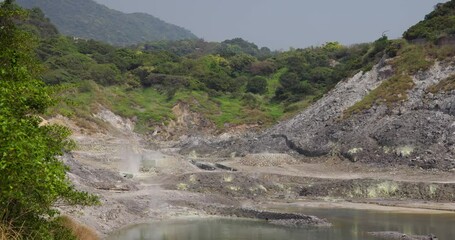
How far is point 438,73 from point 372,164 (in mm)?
19908

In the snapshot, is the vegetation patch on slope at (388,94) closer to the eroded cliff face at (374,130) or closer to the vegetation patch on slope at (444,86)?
the eroded cliff face at (374,130)

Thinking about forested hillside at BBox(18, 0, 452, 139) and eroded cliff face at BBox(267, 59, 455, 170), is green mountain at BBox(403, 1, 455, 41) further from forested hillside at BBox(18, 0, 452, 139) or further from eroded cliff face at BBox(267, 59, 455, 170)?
eroded cliff face at BBox(267, 59, 455, 170)

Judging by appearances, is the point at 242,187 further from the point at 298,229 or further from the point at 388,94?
the point at 388,94

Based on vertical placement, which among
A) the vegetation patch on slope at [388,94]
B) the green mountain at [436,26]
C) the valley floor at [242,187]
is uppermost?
the green mountain at [436,26]

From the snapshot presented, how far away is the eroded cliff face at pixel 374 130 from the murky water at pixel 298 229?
19.9m

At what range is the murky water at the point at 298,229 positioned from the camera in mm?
30922

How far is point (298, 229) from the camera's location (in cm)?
3372

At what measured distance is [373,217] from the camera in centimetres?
3816

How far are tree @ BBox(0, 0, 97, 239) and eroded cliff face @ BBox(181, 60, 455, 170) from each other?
47688 mm

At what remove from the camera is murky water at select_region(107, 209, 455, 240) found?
101ft

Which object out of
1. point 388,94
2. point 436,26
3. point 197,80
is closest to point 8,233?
point 388,94

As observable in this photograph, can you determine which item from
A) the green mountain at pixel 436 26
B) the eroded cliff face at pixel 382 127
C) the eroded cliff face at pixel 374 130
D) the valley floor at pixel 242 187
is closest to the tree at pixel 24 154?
the valley floor at pixel 242 187

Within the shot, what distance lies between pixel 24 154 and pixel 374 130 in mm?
58891

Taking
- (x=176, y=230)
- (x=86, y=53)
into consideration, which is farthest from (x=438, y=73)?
(x=86, y=53)
